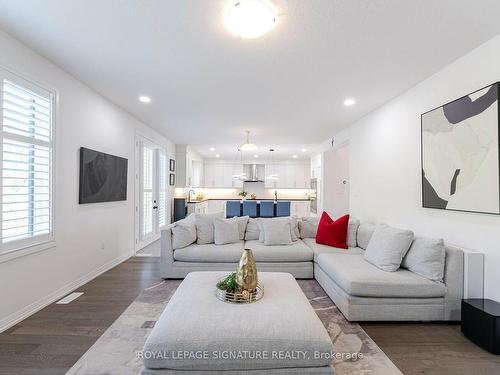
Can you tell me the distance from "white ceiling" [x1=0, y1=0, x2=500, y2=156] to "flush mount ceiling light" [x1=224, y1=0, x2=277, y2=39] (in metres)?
0.07

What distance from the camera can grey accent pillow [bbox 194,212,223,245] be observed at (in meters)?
3.89

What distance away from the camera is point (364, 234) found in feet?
12.2

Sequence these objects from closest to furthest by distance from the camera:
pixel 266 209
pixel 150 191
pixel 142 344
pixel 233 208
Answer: pixel 142 344 → pixel 150 191 → pixel 233 208 → pixel 266 209

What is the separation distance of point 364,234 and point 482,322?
1.71 m

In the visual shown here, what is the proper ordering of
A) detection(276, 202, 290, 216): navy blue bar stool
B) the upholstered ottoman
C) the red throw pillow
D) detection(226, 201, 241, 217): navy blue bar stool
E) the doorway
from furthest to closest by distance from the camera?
detection(276, 202, 290, 216): navy blue bar stool < detection(226, 201, 241, 217): navy blue bar stool < the doorway < the red throw pillow < the upholstered ottoman

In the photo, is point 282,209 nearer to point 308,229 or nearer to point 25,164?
point 308,229

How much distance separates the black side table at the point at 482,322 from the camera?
2002mm

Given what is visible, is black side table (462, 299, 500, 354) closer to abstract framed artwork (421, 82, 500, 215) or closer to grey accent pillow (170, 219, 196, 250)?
→ abstract framed artwork (421, 82, 500, 215)

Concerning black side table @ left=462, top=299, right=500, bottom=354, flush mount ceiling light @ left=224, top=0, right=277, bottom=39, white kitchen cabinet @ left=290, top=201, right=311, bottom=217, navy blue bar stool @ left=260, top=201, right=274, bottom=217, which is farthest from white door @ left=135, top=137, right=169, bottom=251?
black side table @ left=462, top=299, right=500, bottom=354

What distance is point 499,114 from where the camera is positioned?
216 cm

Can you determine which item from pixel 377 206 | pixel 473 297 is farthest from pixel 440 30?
pixel 377 206

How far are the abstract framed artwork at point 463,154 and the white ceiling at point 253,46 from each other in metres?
0.52

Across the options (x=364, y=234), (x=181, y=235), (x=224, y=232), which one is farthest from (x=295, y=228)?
(x=181, y=235)

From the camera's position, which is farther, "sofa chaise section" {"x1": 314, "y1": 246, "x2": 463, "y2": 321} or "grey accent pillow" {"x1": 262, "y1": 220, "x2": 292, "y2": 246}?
"grey accent pillow" {"x1": 262, "y1": 220, "x2": 292, "y2": 246}
